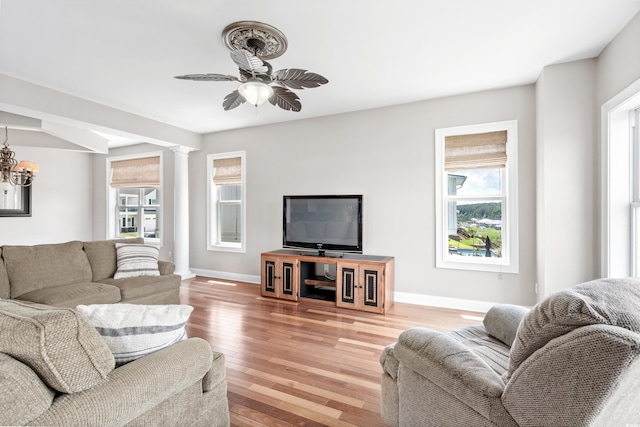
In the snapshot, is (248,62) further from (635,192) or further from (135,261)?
(635,192)

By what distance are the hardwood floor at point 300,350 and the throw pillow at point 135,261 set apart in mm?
708

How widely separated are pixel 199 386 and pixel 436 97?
381 centimetres

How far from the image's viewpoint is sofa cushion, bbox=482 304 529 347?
1.66 metres

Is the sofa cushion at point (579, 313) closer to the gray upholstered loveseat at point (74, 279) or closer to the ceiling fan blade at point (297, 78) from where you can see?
the ceiling fan blade at point (297, 78)

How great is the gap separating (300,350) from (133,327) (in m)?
1.68

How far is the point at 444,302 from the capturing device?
3744 millimetres

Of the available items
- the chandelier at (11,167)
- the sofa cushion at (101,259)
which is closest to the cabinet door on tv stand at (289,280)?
the sofa cushion at (101,259)

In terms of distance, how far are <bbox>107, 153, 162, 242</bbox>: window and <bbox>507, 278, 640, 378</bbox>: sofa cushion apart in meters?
6.15

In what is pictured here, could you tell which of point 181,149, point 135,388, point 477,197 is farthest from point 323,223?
point 135,388

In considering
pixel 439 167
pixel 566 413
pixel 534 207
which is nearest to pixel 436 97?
pixel 439 167

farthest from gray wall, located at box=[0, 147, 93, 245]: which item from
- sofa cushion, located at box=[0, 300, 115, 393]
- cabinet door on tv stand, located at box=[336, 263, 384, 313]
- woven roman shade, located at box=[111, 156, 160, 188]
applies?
sofa cushion, located at box=[0, 300, 115, 393]

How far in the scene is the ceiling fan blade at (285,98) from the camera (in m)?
2.49

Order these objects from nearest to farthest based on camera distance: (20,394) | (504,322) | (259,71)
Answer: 1. (20,394)
2. (504,322)
3. (259,71)

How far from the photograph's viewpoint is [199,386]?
1.35 meters
